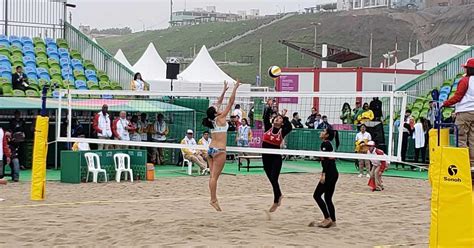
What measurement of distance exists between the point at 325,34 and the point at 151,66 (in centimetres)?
8079

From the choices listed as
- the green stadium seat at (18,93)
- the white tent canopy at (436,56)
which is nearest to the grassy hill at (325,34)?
the white tent canopy at (436,56)

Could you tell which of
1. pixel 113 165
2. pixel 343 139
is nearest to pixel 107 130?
pixel 113 165

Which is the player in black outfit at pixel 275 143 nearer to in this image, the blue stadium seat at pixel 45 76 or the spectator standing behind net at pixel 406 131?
the spectator standing behind net at pixel 406 131

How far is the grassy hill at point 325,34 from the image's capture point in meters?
108

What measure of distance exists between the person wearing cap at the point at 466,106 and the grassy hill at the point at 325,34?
85.2 meters

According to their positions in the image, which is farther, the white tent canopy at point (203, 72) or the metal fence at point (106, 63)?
the white tent canopy at point (203, 72)

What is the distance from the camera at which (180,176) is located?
21.5 metres

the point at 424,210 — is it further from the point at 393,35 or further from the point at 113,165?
the point at 393,35

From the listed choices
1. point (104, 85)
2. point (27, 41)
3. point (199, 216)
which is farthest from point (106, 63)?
point (199, 216)

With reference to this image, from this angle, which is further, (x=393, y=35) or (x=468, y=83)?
Result: (x=393, y=35)

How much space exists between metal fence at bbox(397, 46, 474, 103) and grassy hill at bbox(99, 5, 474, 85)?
6423 cm

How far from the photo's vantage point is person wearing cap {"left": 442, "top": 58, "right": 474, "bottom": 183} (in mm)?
10609

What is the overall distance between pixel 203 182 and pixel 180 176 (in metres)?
1.73

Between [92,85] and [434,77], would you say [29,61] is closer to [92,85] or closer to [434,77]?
[92,85]
